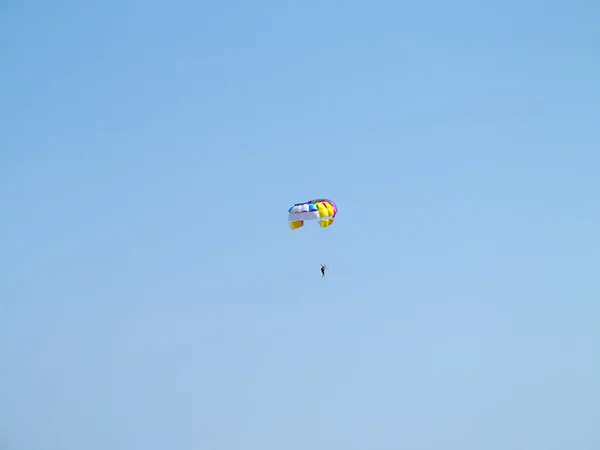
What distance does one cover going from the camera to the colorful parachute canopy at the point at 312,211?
268ft

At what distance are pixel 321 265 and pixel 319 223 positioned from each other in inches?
152

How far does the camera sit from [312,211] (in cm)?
8156

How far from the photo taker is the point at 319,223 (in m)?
84.6

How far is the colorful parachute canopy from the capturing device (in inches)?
3211

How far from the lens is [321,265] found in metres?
86.8
